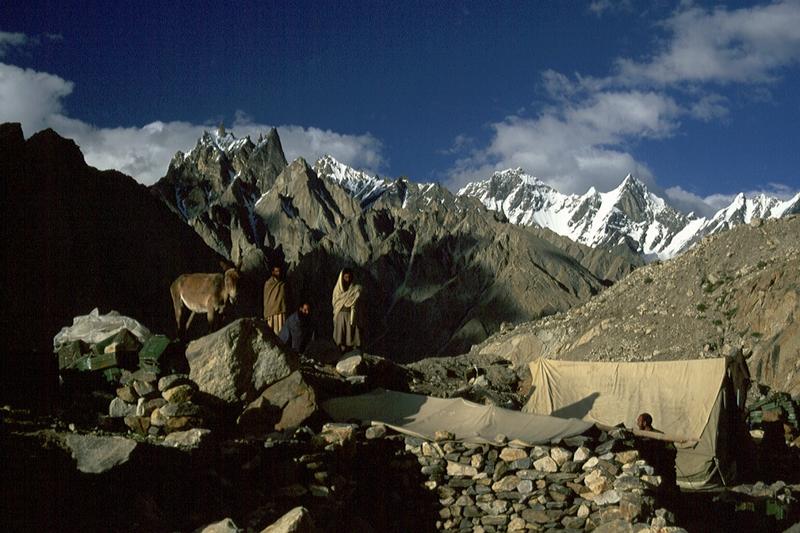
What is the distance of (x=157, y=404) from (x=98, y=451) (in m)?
2.21

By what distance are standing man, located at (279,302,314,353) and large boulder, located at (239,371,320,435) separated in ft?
10.0

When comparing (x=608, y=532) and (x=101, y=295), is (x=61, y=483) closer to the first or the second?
(x=608, y=532)

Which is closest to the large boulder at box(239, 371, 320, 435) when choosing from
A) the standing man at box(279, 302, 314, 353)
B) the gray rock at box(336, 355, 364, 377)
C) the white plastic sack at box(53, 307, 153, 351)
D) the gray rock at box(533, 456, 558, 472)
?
the white plastic sack at box(53, 307, 153, 351)

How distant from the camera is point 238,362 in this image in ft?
35.2

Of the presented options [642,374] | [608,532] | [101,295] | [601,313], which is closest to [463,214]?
[101,295]

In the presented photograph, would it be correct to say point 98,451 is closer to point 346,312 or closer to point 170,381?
point 170,381

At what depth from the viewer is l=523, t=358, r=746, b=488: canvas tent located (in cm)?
1538

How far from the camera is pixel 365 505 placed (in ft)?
34.1

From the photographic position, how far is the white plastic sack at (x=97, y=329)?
464 inches

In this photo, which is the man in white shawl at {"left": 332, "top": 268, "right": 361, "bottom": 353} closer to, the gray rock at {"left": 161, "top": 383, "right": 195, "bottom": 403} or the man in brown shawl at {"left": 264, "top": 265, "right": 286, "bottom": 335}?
the man in brown shawl at {"left": 264, "top": 265, "right": 286, "bottom": 335}

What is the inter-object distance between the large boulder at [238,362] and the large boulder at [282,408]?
0.19m

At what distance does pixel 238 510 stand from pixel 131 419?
7.09 feet

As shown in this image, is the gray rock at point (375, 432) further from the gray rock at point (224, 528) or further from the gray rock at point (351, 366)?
the gray rock at point (224, 528)

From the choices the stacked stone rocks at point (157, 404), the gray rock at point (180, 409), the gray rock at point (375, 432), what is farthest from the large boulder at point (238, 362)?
the gray rock at point (375, 432)
